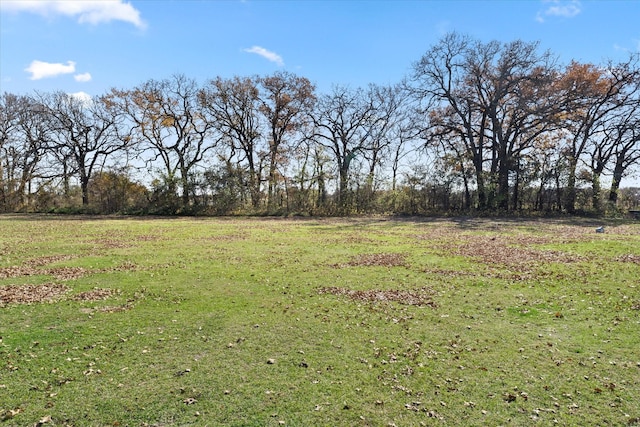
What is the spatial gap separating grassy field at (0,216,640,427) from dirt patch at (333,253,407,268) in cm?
14

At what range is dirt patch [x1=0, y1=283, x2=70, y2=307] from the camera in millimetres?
6826

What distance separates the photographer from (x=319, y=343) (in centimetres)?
516

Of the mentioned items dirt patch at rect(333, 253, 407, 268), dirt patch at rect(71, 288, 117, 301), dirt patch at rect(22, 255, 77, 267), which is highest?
dirt patch at rect(22, 255, 77, 267)

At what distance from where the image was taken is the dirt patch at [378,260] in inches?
405

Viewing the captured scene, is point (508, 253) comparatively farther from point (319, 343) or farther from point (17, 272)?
point (17, 272)

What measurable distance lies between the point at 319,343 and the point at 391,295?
2.66 m

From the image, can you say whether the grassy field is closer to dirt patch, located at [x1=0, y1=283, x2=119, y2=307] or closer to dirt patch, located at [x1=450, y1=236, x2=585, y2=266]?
dirt patch, located at [x1=0, y1=283, x2=119, y2=307]

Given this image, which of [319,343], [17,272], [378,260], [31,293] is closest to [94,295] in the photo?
[31,293]

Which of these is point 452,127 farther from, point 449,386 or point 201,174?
point 449,386

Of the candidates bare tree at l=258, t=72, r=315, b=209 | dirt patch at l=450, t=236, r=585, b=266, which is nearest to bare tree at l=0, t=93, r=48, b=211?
bare tree at l=258, t=72, r=315, b=209

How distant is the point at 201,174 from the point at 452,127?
21.9m

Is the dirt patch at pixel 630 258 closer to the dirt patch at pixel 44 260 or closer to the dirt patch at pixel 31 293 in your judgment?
the dirt patch at pixel 31 293

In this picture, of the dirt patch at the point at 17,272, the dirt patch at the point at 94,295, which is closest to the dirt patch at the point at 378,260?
the dirt patch at the point at 94,295

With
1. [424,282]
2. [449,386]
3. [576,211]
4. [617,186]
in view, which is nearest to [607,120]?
[617,186]
